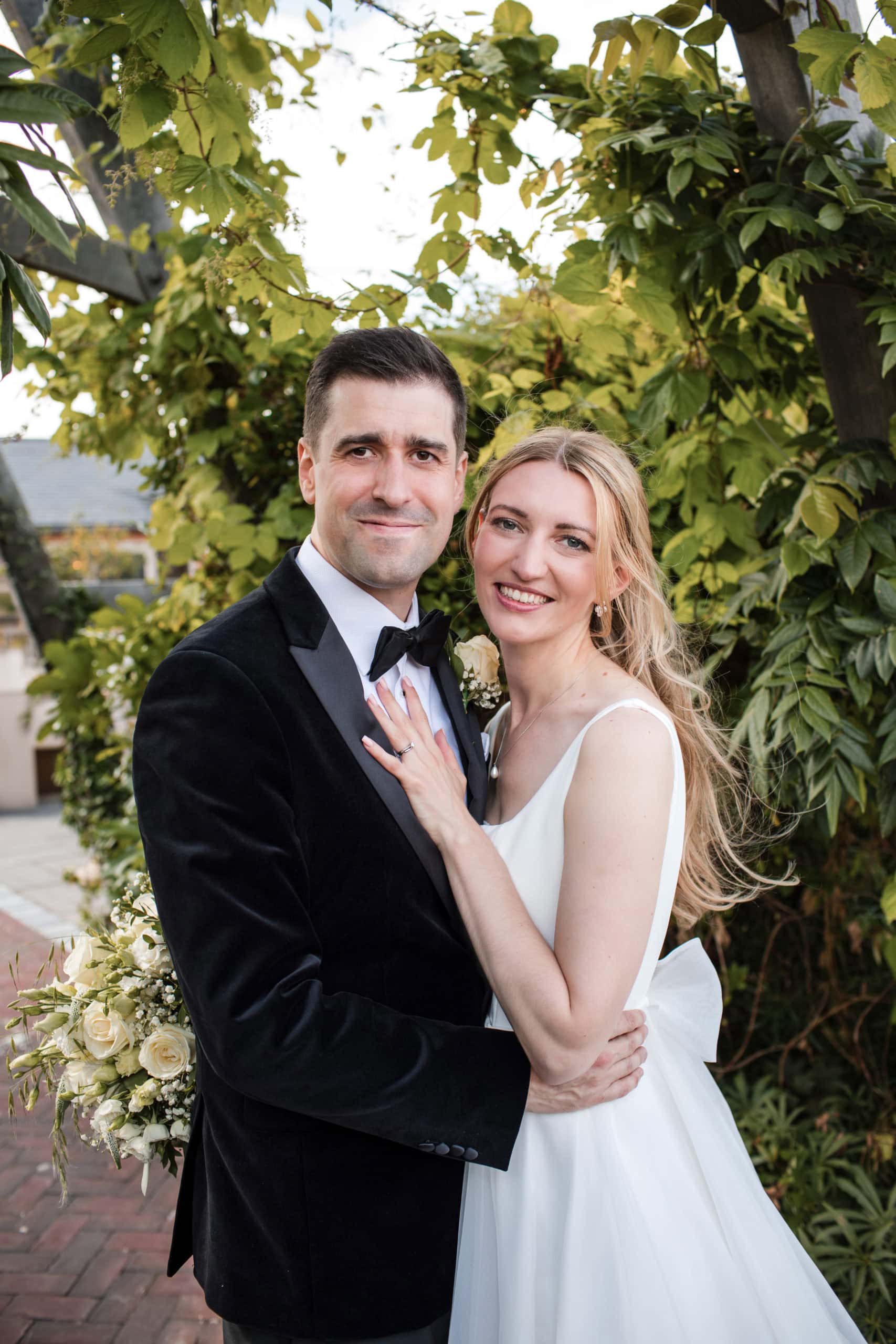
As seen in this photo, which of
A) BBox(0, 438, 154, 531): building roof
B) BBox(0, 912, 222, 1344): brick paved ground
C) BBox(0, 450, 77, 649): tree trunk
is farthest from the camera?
BBox(0, 438, 154, 531): building roof

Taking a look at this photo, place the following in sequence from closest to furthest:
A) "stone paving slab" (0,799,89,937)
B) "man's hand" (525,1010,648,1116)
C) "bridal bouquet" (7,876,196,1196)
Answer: "man's hand" (525,1010,648,1116) → "bridal bouquet" (7,876,196,1196) → "stone paving slab" (0,799,89,937)

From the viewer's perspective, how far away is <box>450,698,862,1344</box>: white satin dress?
1672 mm

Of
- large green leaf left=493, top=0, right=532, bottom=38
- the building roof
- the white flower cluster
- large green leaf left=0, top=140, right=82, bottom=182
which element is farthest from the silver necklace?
the building roof

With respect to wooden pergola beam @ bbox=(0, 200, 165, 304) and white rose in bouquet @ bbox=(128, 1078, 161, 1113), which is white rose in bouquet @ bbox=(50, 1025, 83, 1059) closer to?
white rose in bouquet @ bbox=(128, 1078, 161, 1113)

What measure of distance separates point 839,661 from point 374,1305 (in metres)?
1.70

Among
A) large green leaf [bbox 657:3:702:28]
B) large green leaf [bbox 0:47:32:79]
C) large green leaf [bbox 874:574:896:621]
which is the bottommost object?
large green leaf [bbox 874:574:896:621]

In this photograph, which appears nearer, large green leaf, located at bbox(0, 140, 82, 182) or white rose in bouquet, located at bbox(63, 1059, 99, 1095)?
large green leaf, located at bbox(0, 140, 82, 182)

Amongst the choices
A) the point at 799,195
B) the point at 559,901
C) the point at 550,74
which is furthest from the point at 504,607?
the point at 550,74

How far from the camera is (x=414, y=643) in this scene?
75.6 inches

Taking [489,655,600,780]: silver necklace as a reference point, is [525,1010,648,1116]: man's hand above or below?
below

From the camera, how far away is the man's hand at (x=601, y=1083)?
176 centimetres

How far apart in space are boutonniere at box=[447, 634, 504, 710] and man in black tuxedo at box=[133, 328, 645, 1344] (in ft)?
1.38

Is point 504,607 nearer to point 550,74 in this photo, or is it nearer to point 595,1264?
point 595,1264

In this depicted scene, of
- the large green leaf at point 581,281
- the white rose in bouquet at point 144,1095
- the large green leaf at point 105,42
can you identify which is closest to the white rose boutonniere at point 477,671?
the large green leaf at point 581,281
